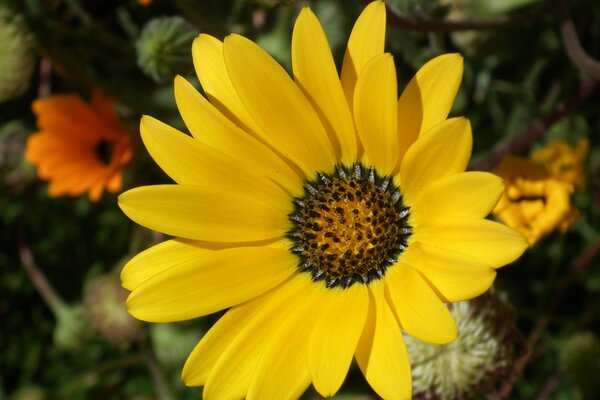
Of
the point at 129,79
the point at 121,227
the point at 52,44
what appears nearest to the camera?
the point at 52,44

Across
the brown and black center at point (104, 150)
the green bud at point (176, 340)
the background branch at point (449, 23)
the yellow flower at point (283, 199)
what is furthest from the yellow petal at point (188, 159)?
the brown and black center at point (104, 150)

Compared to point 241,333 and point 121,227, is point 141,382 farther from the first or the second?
point 241,333

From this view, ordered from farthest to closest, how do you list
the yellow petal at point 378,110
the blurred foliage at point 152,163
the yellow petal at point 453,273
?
the blurred foliage at point 152,163
the yellow petal at point 378,110
the yellow petal at point 453,273

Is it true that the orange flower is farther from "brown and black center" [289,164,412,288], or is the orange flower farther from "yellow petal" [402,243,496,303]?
"yellow petal" [402,243,496,303]

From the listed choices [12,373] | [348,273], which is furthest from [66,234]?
[348,273]

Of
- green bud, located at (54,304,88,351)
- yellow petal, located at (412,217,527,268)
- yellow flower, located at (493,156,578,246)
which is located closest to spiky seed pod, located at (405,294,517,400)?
yellow flower, located at (493,156,578,246)

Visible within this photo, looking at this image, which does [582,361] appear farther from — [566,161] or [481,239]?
[481,239]

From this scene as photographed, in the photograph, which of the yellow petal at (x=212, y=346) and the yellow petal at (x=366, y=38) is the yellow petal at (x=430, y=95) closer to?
the yellow petal at (x=366, y=38)

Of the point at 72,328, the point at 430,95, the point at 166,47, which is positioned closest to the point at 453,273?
the point at 430,95
